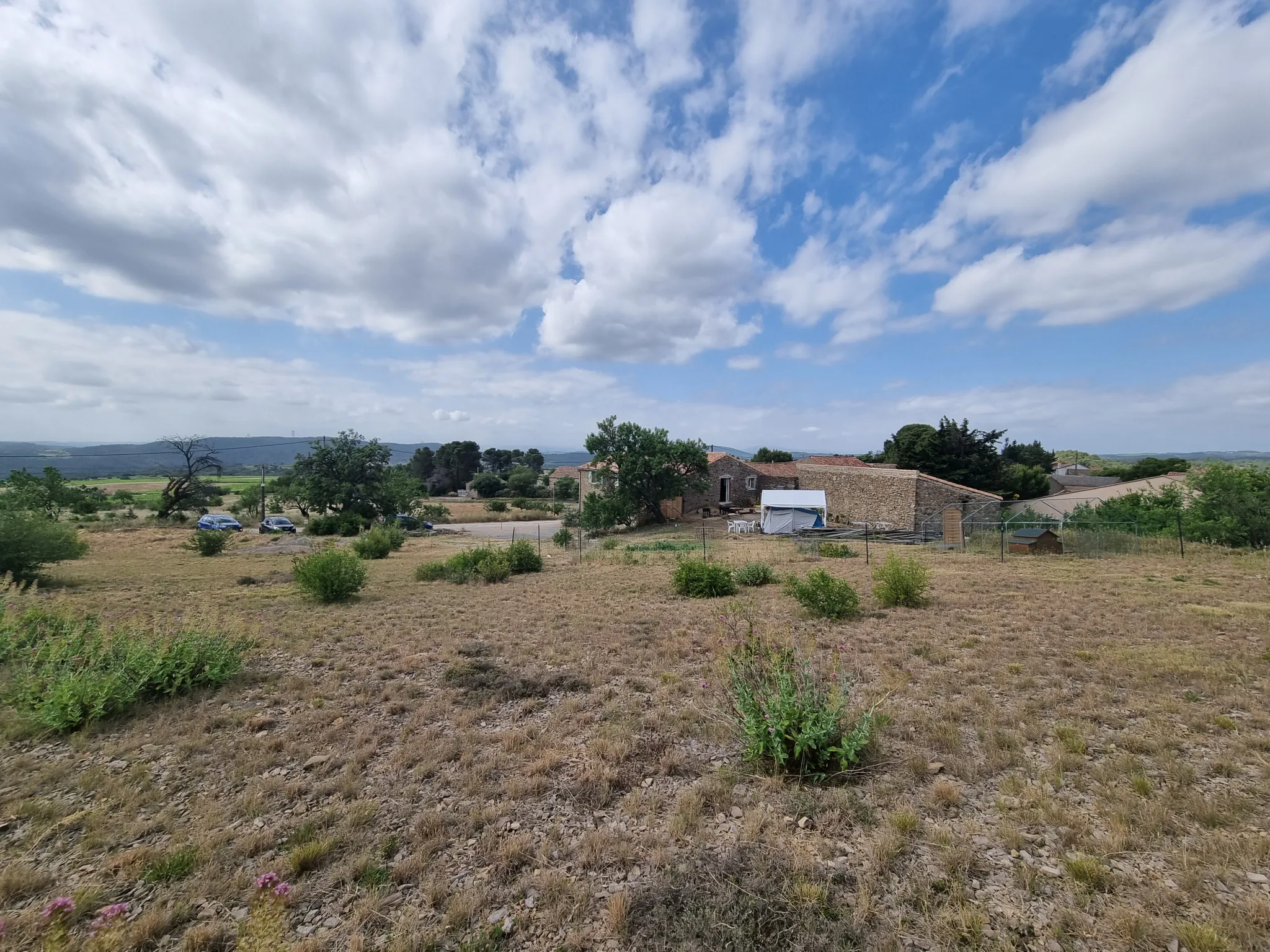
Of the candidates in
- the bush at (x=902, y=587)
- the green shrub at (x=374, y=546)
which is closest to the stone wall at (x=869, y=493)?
the bush at (x=902, y=587)

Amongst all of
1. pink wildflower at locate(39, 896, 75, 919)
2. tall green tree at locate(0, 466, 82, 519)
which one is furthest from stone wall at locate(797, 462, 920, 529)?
tall green tree at locate(0, 466, 82, 519)

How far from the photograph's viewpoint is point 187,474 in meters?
43.8

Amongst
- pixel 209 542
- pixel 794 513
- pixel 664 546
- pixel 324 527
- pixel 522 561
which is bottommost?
pixel 324 527

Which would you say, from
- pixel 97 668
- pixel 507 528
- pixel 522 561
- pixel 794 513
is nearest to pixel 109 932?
pixel 97 668

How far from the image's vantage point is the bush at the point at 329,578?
434 inches

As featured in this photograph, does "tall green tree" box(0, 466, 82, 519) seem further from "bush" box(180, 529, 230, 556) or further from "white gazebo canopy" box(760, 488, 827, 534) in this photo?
"white gazebo canopy" box(760, 488, 827, 534)

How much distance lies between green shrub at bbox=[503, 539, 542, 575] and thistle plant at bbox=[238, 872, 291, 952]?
13.7 m

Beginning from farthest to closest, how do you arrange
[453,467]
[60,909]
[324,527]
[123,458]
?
[123,458] → [453,467] → [324,527] → [60,909]

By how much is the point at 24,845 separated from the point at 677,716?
4.67 metres

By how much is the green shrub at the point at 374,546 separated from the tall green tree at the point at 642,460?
500 inches

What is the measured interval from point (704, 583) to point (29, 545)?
17.2m

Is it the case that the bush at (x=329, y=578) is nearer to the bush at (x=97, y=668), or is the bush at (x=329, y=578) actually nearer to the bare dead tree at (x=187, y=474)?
the bush at (x=97, y=668)

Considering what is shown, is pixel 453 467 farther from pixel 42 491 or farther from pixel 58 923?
pixel 58 923

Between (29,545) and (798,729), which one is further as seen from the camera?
(29,545)
